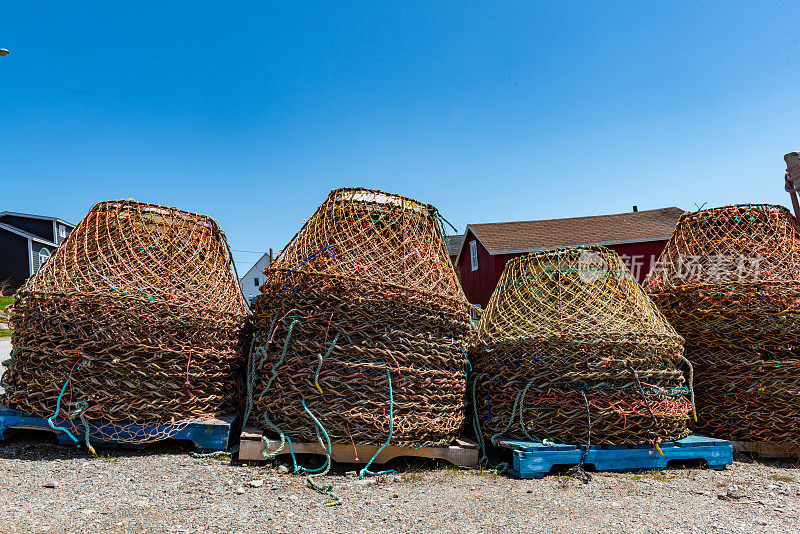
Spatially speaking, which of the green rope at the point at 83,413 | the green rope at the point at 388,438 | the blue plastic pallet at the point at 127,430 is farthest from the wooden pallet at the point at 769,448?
the green rope at the point at 83,413

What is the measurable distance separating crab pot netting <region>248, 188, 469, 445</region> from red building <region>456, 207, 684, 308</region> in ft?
54.0

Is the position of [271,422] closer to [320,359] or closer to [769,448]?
[320,359]

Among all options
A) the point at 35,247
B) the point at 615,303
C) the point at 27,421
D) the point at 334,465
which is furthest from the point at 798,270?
the point at 35,247

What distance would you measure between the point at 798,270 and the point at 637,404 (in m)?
2.27

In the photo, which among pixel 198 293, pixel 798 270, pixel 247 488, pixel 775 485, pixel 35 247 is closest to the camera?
pixel 247 488

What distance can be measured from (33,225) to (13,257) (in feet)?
9.22

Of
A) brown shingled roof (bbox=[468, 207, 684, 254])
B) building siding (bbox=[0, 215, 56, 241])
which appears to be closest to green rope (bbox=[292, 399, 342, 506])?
brown shingled roof (bbox=[468, 207, 684, 254])

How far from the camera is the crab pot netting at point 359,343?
4168 millimetres

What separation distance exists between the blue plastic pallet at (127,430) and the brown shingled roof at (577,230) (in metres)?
17.5

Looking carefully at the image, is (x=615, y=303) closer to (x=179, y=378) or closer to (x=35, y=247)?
(x=179, y=378)

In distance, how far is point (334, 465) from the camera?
4.38m

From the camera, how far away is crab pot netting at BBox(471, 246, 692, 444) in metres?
4.38

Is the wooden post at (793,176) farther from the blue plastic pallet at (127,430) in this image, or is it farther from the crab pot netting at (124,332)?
the blue plastic pallet at (127,430)

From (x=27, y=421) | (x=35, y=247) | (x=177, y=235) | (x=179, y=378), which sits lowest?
(x=27, y=421)
